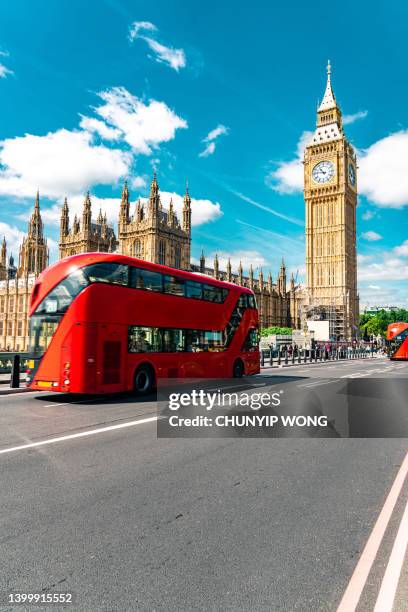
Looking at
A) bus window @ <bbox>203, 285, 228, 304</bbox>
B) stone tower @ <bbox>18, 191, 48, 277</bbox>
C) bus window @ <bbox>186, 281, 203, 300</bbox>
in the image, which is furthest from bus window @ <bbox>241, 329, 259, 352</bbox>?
stone tower @ <bbox>18, 191, 48, 277</bbox>

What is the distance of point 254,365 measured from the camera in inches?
760

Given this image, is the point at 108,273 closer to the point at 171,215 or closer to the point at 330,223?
the point at 171,215

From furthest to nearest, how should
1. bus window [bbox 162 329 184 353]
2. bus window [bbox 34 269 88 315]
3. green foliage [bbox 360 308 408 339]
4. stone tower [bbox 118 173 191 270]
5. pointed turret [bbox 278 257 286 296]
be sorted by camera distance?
1. green foliage [bbox 360 308 408 339]
2. pointed turret [bbox 278 257 286 296]
3. stone tower [bbox 118 173 191 270]
4. bus window [bbox 162 329 184 353]
5. bus window [bbox 34 269 88 315]

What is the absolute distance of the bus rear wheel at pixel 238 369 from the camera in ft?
58.4

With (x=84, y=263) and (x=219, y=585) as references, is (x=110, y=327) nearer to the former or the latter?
(x=84, y=263)

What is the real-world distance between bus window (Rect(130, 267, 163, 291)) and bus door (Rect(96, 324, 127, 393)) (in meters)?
1.42

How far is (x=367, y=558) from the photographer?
3398mm

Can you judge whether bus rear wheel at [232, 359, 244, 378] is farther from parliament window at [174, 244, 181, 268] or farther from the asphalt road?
parliament window at [174, 244, 181, 268]

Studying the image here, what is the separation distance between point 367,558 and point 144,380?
1046 centimetres

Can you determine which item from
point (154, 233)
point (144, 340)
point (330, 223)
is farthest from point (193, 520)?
point (330, 223)

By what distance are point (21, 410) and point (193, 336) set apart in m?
6.31

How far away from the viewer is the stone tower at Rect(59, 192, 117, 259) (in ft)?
250

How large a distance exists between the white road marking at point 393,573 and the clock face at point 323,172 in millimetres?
97654

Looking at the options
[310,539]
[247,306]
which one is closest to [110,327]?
[247,306]
